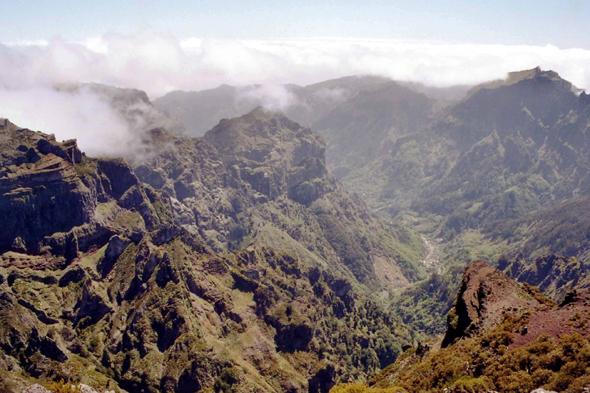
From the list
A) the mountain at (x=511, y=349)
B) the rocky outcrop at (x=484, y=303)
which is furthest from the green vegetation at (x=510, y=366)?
the rocky outcrop at (x=484, y=303)

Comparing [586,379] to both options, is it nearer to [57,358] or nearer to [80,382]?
[80,382]

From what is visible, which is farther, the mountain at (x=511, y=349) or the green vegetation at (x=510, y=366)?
the mountain at (x=511, y=349)

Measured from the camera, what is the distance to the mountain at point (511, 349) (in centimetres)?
7300

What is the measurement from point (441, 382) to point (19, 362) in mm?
182544

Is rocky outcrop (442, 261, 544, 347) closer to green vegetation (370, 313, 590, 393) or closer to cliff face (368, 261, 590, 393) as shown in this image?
cliff face (368, 261, 590, 393)

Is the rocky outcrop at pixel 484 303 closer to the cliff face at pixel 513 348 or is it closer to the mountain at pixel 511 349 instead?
the mountain at pixel 511 349

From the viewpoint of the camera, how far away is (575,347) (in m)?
74.7

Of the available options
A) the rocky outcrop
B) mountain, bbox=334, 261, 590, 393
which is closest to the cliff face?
mountain, bbox=334, 261, 590, 393

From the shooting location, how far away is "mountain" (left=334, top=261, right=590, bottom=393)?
73.0 m

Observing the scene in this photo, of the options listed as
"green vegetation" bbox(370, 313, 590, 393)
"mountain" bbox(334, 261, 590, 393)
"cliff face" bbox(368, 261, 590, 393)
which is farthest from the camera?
"mountain" bbox(334, 261, 590, 393)

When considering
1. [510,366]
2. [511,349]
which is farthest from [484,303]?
[510,366]

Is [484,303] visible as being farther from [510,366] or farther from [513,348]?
[510,366]

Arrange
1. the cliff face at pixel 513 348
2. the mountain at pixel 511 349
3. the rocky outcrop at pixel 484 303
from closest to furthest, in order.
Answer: the cliff face at pixel 513 348 < the mountain at pixel 511 349 < the rocky outcrop at pixel 484 303

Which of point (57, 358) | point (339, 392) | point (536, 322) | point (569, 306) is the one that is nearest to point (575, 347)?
point (536, 322)
